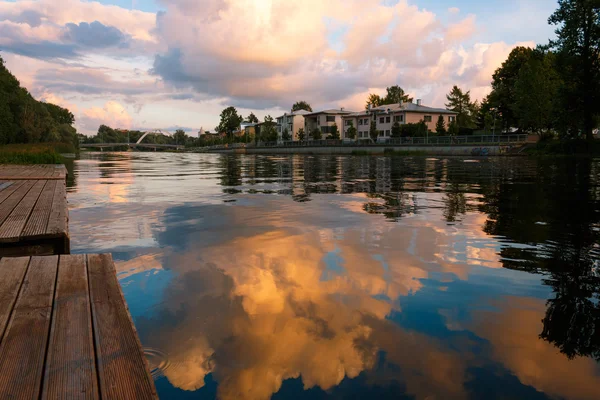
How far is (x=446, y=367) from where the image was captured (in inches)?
135

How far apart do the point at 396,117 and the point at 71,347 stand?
10568 centimetres

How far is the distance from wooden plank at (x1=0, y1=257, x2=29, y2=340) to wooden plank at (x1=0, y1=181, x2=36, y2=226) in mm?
2406

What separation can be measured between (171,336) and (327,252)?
346 cm

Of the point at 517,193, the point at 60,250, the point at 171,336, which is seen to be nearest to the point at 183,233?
the point at 60,250

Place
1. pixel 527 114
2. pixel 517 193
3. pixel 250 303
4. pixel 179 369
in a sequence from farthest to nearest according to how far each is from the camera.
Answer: pixel 527 114 < pixel 517 193 < pixel 250 303 < pixel 179 369

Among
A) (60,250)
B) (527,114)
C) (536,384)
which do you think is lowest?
(536,384)

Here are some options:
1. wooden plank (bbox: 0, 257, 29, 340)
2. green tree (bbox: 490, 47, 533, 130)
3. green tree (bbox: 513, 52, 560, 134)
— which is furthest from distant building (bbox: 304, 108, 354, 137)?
wooden plank (bbox: 0, 257, 29, 340)

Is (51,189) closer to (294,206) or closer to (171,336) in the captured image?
(294,206)

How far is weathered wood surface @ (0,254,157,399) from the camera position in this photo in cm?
226

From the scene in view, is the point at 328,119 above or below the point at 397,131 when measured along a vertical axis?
above

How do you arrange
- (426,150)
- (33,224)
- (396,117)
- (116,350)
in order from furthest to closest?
(396,117) → (426,150) → (33,224) → (116,350)

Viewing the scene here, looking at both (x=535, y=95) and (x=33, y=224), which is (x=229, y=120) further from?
(x=33, y=224)

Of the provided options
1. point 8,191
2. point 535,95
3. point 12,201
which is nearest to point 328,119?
point 535,95

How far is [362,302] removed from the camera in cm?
479
